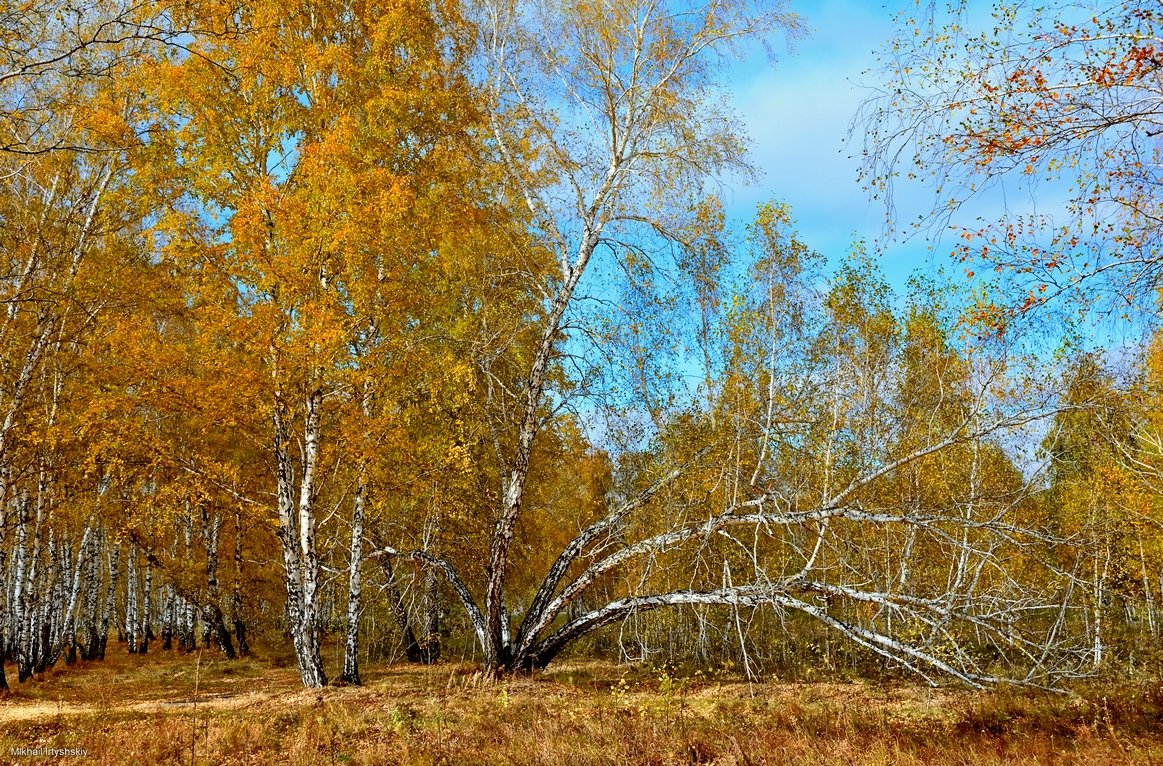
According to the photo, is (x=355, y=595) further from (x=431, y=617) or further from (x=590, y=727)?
(x=590, y=727)

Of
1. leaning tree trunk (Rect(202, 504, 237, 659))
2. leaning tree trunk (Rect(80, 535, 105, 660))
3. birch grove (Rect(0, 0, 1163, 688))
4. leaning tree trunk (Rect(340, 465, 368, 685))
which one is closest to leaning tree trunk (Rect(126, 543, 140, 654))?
leaning tree trunk (Rect(80, 535, 105, 660))

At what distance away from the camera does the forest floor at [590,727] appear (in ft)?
20.9

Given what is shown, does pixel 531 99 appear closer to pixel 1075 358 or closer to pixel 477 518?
pixel 477 518

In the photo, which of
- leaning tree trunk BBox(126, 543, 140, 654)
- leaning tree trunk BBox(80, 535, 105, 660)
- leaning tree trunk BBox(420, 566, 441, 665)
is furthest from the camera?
leaning tree trunk BBox(126, 543, 140, 654)

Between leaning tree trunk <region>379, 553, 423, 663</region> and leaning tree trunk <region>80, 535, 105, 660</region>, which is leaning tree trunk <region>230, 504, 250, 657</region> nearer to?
leaning tree trunk <region>80, 535, 105, 660</region>

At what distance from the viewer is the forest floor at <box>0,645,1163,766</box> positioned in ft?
20.9

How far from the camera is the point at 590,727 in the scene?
301 inches

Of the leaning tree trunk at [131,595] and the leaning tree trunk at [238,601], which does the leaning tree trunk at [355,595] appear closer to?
the leaning tree trunk at [238,601]

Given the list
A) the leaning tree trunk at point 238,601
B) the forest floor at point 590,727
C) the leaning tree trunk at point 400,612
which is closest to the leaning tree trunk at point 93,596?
the leaning tree trunk at point 238,601

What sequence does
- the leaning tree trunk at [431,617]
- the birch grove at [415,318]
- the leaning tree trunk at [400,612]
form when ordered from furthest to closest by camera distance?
the leaning tree trunk at [431,617] → the leaning tree trunk at [400,612] → the birch grove at [415,318]

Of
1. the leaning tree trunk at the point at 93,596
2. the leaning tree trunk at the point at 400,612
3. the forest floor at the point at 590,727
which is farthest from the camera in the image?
the leaning tree trunk at the point at 93,596

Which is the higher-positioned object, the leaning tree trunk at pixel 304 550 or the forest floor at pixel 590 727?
the leaning tree trunk at pixel 304 550

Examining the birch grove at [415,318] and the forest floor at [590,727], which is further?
the birch grove at [415,318]

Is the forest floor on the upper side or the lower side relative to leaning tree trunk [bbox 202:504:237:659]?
lower
